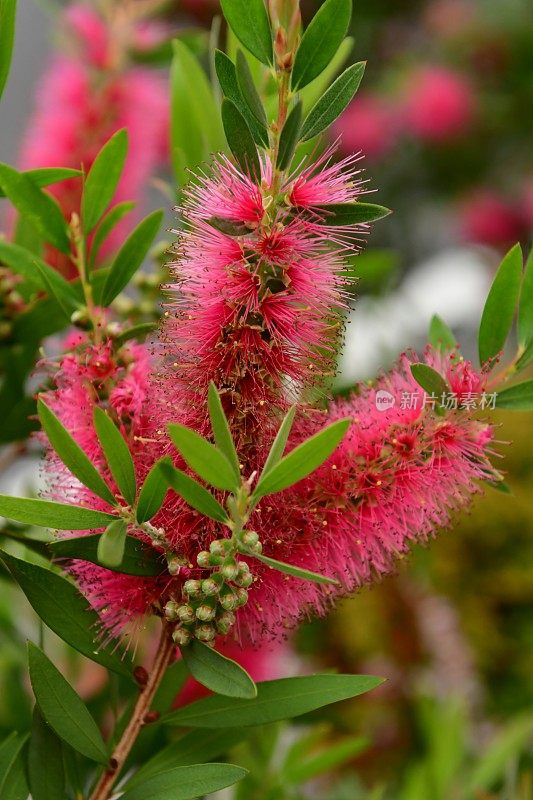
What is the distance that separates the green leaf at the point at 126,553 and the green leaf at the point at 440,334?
0.61 feet

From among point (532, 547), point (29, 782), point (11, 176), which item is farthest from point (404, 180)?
point (29, 782)

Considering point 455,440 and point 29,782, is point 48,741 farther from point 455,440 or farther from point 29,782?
point 455,440

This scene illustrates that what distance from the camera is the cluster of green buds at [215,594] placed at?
338 millimetres

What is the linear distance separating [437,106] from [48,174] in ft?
4.92

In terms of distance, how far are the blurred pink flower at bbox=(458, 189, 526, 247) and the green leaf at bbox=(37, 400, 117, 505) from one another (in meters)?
1.66

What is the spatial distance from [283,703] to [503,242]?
169 centimetres

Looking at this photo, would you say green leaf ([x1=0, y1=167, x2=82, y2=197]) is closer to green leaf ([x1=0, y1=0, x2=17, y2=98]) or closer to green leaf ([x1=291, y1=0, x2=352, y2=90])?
green leaf ([x1=0, y1=0, x2=17, y2=98])

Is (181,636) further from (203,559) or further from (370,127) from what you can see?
(370,127)

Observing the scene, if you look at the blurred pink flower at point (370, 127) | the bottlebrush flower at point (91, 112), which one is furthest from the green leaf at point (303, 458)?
the blurred pink flower at point (370, 127)

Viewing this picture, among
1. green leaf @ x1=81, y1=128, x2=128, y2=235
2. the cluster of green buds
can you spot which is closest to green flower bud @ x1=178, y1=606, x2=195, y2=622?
the cluster of green buds

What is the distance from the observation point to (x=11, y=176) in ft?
1.44

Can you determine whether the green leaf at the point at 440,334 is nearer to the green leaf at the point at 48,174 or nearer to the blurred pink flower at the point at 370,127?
the green leaf at the point at 48,174

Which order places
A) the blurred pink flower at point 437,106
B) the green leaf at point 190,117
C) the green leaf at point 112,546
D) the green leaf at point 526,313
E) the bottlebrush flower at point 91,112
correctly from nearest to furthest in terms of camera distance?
the green leaf at point 112,546
the green leaf at point 526,313
the green leaf at point 190,117
the bottlebrush flower at point 91,112
the blurred pink flower at point 437,106

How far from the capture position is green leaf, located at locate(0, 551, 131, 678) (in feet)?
1.22
